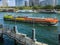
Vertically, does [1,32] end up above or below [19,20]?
above

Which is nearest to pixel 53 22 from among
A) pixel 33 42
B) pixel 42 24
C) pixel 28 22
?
pixel 42 24

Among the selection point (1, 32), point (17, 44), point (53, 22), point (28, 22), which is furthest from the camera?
point (28, 22)

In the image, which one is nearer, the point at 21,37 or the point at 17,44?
the point at 21,37

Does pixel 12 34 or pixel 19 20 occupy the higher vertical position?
pixel 12 34

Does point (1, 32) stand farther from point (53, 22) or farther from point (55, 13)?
point (55, 13)

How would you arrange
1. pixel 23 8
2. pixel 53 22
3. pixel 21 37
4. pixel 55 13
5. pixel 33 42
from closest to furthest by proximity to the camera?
pixel 33 42
pixel 21 37
pixel 53 22
pixel 23 8
pixel 55 13

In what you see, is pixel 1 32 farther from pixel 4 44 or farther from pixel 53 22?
pixel 53 22

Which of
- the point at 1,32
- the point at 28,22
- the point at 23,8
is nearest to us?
the point at 1,32

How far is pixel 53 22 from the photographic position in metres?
16.8

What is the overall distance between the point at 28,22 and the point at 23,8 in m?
8.24

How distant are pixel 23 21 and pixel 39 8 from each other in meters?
8.93

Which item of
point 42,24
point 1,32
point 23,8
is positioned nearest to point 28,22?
point 42,24

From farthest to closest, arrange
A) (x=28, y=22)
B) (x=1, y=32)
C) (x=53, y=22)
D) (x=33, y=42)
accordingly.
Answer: (x=28, y=22), (x=53, y=22), (x=1, y=32), (x=33, y=42)

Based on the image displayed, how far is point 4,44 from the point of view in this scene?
7.79 metres
